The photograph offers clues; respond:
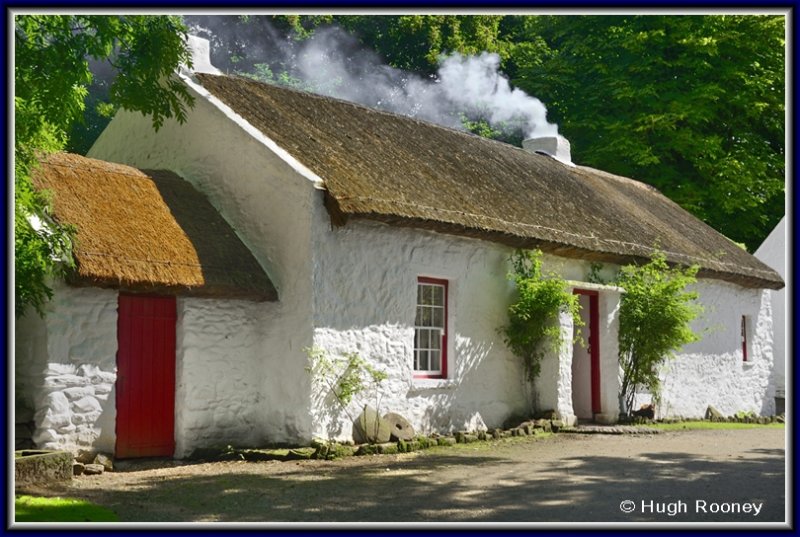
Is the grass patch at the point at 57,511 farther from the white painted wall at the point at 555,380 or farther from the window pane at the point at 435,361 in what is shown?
the white painted wall at the point at 555,380

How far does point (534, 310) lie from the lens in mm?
14266

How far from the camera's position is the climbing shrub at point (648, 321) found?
16.0m

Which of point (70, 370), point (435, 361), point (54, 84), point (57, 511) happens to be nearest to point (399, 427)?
point (435, 361)

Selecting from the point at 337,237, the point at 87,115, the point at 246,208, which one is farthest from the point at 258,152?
the point at 87,115

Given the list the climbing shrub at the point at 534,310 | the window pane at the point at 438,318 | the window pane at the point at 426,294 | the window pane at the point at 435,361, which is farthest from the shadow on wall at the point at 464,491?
the climbing shrub at the point at 534,310

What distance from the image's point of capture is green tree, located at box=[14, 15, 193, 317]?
8938 mm

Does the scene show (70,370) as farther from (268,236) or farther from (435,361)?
(435,361)

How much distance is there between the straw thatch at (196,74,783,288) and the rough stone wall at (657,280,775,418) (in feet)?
1.73

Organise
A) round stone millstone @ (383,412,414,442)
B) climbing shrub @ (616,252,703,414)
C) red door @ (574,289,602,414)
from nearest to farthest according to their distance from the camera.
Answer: round stone millstone @ (383,412,414,442), climbing shrub @ (616,252,703,414), red door @ (574,289,602,414)

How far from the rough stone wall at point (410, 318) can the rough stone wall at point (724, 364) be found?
177 inches

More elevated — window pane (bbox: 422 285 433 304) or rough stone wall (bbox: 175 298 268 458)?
window pane (bbox: 422 285 433 304)

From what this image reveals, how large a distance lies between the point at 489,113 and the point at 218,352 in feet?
57.7

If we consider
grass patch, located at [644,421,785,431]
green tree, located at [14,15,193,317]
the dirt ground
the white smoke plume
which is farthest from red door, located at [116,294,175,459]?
the white smoke plume

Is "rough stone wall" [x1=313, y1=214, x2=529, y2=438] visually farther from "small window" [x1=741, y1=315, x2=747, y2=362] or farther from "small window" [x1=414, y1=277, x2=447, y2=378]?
"small window" [x1=741, y1=315, x2=747, y2=362]
